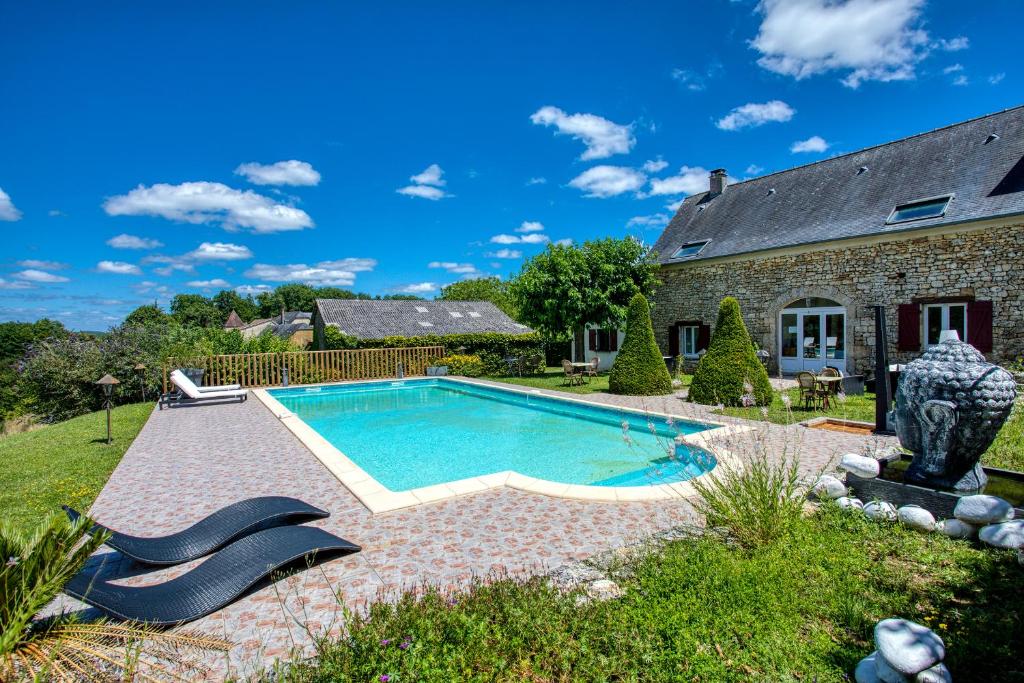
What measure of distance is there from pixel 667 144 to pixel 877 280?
1307 cm

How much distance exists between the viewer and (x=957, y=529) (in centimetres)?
363

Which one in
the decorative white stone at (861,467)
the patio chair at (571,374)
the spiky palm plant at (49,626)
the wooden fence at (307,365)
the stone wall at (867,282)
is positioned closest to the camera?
the spiky palm plant at (49,626)

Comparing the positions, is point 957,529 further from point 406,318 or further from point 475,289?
point 475,289

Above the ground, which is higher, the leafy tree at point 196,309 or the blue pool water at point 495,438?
the leafy tree at point 196,309

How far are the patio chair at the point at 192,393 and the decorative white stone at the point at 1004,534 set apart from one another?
48.7ft

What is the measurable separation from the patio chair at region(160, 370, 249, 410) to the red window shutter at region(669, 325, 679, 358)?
15612 millimetres

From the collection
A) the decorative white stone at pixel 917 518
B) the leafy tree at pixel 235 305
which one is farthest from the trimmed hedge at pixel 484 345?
the leafy tree at pixel 235 305

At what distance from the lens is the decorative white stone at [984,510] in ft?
11.5

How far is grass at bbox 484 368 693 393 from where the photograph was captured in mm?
14203

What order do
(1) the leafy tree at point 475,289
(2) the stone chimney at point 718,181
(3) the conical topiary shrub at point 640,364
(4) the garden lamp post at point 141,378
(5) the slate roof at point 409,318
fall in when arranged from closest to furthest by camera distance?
1. (3) the conical topiary shrub at point 640,364
2. (4) the garden lamp post at point 141,378
3. (2) the stone chimney at point 718,181
4. (5) the slate roof at point 409,318
5. (1) the leafy tree at point 475,289

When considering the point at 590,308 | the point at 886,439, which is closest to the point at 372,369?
the point at 590,308

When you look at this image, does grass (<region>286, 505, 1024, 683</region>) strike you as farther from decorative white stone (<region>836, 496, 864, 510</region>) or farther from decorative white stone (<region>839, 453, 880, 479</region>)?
decorative white stone (<region>839, 453, 880, 479</region>)

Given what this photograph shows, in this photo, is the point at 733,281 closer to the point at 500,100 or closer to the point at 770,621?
the point at 500,100

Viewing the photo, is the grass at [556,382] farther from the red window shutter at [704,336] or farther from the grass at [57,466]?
the grass at [57,466]
